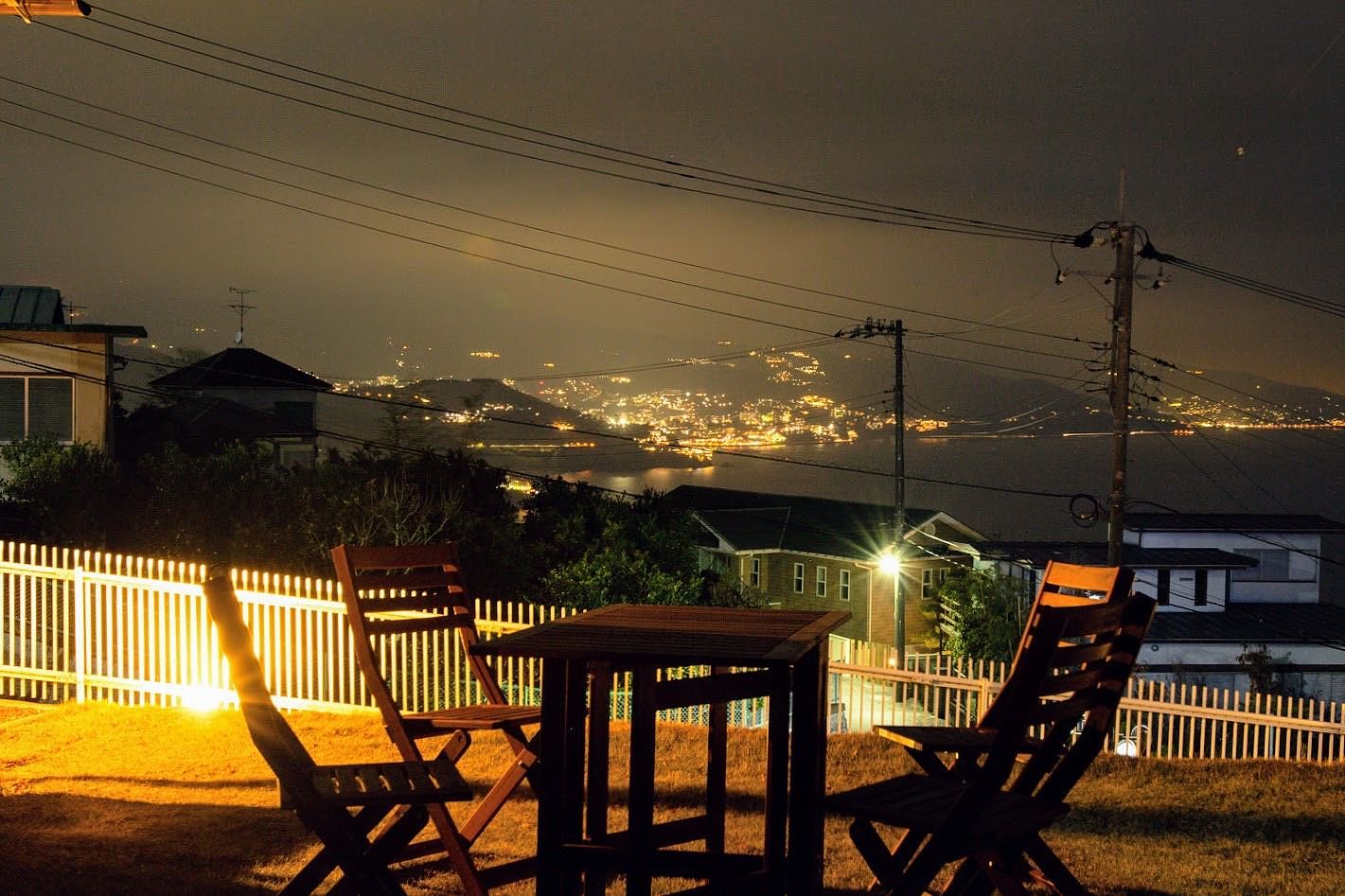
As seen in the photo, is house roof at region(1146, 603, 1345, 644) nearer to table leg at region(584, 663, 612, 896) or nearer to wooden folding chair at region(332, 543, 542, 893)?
wooden folding chair at region(332, 543, 542, 893)

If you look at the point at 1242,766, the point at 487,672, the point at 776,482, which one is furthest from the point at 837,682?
the point at 776,482

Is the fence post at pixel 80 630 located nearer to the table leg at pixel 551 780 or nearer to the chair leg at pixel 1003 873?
the table leg at pixel 551 780

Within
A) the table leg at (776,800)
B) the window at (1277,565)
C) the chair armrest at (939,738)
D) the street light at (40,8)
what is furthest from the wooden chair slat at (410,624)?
the window at (1277,565)

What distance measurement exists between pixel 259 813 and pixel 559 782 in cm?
318

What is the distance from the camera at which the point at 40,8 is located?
6.02 m

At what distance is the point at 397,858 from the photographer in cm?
446

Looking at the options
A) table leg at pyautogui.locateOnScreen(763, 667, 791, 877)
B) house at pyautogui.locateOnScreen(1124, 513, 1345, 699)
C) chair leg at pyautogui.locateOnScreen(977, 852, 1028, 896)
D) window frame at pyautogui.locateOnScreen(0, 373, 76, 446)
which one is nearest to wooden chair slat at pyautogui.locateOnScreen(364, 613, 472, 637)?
table leg at pyautogui.locateOnScreen(763, 667, 791, 877)

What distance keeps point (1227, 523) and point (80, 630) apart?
45.3 meters

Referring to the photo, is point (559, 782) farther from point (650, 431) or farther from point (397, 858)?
point (650, 431)

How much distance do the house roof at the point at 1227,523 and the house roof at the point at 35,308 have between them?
111ft

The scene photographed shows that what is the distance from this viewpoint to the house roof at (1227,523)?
4666 cm

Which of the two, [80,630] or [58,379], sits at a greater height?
[58,379]

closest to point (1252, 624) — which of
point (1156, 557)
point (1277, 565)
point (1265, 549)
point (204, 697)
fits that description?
point (1156, 557)

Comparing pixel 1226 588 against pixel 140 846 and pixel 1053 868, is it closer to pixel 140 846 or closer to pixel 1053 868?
pixel 1053 868
